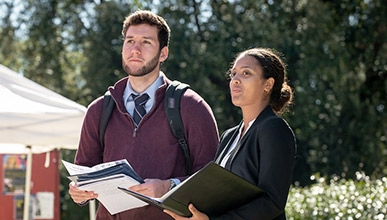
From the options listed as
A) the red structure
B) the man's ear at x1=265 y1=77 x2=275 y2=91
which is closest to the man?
the man's ear at x1=265 y1=77 x2=275 y2=91

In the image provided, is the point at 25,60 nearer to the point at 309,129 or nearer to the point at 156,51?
the point at 309,129

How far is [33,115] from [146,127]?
2.44 metres

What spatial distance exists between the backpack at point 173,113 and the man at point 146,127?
0.07ft

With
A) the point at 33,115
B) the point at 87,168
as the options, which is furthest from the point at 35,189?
the point at 87,168

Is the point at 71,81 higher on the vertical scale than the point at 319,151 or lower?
higher

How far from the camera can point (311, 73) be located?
52.0 ft

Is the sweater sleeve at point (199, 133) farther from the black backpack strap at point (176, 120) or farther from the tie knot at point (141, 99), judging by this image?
the tie knot at point (141, 99)

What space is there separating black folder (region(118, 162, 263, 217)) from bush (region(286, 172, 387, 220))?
2.69m

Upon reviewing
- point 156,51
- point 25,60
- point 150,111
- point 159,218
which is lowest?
point 159,218

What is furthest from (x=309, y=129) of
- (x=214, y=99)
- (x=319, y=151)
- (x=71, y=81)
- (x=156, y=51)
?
(x=156, y=51)

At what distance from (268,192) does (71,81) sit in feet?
54.1

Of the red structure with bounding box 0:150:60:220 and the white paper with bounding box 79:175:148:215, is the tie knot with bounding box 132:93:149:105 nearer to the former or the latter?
the white paper with bounding box 79:175:148:215

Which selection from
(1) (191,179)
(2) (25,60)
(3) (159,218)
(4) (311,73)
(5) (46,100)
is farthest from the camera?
(2) (25,60)

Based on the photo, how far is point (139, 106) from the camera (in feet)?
13.3
